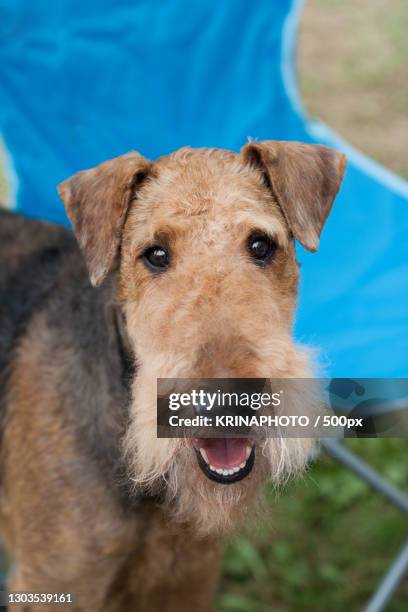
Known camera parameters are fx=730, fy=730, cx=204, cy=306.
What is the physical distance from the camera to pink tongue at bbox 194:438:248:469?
1464 millimetres

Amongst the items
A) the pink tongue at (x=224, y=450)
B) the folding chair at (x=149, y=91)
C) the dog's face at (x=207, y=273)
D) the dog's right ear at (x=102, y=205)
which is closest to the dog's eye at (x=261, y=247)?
the dog's face at (x=207, y=273)

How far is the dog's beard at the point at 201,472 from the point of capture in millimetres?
1477

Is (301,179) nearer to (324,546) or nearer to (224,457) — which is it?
(224,457)

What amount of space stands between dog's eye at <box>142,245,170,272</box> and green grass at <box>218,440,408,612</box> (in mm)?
1359

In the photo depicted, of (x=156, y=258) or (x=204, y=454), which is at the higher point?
(x=156, y=258)

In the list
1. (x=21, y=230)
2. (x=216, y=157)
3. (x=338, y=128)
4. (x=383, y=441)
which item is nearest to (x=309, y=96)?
(x=338, y=128)

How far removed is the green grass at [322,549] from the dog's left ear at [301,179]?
131 cm

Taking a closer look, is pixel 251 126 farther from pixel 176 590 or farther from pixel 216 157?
pixel 176 590

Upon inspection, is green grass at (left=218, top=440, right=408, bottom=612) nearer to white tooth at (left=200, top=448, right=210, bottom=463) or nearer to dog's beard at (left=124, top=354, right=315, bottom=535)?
dog's beard at (left=124, top=354, right=315, bottom=535)

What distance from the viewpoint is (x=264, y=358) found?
1.43 metres

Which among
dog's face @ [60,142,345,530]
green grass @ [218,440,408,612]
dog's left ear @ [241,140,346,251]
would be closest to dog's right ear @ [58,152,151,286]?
dog's face @ [60,142,345,530]

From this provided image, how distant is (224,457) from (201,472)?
56 millimetres

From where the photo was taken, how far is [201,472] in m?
1.49

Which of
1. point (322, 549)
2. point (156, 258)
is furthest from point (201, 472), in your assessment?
point (322, 549)
